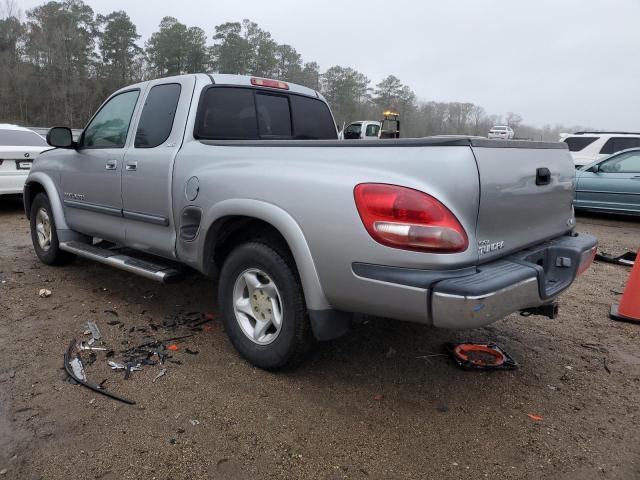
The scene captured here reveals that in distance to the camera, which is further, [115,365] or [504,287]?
[115,365]

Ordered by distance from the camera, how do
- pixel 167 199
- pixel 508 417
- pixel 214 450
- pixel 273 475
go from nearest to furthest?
pixel 273 475
pixel 214 450
pixel 508 417
pixel 167 199

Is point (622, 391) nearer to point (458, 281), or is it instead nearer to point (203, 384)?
point (458, 281)

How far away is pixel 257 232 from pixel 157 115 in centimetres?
155

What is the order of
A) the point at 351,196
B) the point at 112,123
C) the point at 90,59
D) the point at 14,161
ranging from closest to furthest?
the point at 351,196 → the point at 112,123 → the point at 14,161 → the point at 90,59

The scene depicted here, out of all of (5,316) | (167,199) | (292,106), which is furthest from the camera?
(292,106)

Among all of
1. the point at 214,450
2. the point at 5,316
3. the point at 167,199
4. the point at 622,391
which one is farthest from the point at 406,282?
the point at 5,316

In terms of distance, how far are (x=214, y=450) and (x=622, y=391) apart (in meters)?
2.50

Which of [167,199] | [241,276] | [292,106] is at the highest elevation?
[292,106]

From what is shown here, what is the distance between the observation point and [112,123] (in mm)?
4445

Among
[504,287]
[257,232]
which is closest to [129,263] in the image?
[257,232]

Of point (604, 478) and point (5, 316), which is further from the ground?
point (5, 316)

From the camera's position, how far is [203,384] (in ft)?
9.73

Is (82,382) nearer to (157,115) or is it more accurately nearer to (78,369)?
(78,369)

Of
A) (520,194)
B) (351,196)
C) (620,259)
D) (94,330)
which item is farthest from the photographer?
(620,259)
